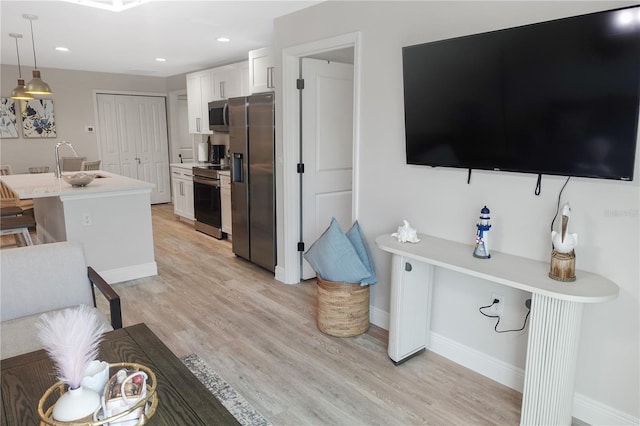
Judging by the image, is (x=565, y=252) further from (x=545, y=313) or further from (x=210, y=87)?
(x=210, y=87)

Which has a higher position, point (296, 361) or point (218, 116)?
point (218, 116)

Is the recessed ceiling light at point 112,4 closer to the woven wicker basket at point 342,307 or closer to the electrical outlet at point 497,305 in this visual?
the woven wicker basket at point 342,307

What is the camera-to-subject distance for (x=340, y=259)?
2.90 m

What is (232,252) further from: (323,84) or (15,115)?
(15,115)

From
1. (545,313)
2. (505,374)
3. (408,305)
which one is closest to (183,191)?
(408,305)

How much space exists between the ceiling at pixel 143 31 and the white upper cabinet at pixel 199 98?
24cm

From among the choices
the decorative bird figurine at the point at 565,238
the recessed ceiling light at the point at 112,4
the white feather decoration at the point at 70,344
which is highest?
the recessed ceiling light at the point at 112,4

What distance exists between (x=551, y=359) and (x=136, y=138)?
7.61 metres

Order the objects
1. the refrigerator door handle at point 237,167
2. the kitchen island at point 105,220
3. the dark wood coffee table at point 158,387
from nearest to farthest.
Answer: the dark wood coffee table at point 158,387
the kitchen island at point 105,220
the refrigerator door handle at point 237,167

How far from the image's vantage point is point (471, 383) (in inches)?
96.8

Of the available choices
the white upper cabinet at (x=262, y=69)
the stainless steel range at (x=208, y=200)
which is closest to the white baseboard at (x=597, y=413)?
the white upper cabinet at (x=262, y=69)

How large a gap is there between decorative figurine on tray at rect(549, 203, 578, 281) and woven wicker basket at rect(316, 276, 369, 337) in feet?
4.49

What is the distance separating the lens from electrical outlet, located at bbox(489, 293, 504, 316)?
7.93 ft

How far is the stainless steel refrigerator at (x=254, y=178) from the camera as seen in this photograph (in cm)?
408
